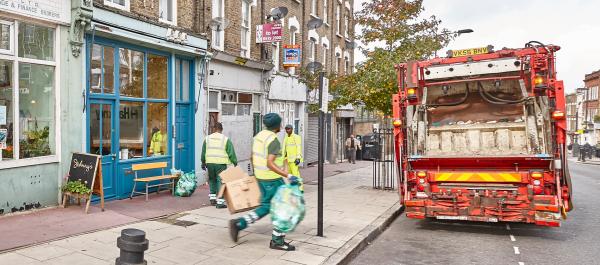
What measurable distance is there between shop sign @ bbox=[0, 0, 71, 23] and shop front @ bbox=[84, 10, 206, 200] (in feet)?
1.76

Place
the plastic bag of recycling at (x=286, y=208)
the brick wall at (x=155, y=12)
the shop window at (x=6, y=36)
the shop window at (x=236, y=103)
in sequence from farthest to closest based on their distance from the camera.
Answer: the shop window at (x=236, y=103) → the brick wall at (x=155, y=12) → the shop window at (x=6, y=36) → the plastic bag of recycling at (x=286, y=208)

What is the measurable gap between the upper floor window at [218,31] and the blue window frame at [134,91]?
2.20 metres

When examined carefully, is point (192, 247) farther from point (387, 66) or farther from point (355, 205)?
point (387, 66)

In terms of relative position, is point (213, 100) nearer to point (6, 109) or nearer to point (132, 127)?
point (132, 127)

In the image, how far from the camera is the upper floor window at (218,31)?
41.7 feet

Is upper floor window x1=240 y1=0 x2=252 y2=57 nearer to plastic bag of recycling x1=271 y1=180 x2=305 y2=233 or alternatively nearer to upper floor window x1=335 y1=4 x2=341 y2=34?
plastic bag of recycling x1=271 y1=180 x2=305 y2=233

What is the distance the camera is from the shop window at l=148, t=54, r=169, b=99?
34.2 feet

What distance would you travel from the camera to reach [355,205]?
958 centimetres

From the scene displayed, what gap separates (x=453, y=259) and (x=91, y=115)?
692cm

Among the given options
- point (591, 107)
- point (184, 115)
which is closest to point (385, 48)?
point (184, 115)

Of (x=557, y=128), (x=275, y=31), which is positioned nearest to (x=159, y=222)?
(x=557, y=128)

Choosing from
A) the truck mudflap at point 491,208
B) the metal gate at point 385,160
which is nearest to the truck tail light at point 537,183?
the truck mudflap at point 491,208

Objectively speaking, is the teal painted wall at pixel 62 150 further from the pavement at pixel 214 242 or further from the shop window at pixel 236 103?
the shop window at pixel 236 103

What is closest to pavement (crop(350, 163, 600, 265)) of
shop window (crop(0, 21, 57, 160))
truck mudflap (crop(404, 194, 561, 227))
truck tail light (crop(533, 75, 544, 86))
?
Result: truck mudflap (crop(404, 194, 561, 227))
